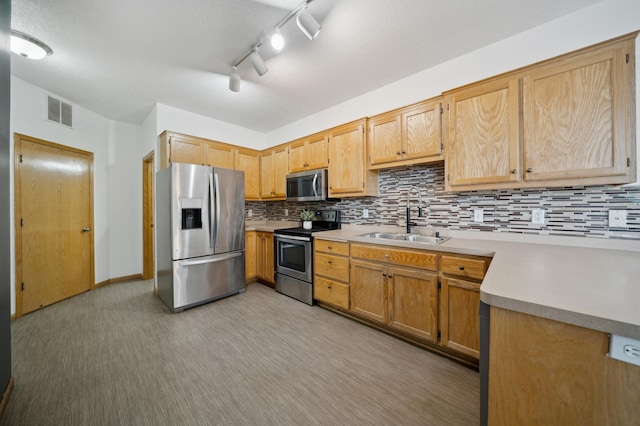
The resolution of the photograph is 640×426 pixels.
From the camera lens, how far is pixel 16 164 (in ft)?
8.50

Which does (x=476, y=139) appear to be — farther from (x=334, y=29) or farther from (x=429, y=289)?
(x=334, y=29)

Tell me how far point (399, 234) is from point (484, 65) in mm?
1751

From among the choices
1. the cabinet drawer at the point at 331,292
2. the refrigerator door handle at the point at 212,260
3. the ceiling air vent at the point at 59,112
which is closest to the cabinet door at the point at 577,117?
the cabinet drawer at the point at 331,292

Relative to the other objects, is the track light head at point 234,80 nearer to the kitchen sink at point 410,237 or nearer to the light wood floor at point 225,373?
the kitchen sink at point 410,237

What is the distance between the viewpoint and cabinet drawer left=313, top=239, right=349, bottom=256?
8.36ft

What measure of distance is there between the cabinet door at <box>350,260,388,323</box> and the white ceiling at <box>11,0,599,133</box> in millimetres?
2035

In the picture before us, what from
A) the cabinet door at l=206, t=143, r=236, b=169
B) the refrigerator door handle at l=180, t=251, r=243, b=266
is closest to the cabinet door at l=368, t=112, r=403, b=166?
the refrigerator door handle at l=180, t=251, r=243, b=266

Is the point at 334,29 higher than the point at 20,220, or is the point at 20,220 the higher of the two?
the point at 334,29

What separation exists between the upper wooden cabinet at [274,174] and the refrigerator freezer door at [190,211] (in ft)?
3.77

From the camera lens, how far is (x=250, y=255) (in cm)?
379

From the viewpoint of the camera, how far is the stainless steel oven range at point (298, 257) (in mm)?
2889

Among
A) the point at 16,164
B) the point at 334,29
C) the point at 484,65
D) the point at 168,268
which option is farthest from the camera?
the point at 168,268

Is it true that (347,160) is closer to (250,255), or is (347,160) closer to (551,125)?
(551,125)

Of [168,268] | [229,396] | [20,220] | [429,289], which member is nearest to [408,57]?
Answer: [429,289]
